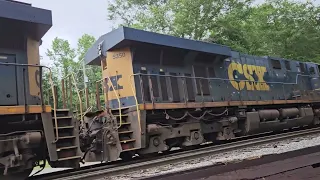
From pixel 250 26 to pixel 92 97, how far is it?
66.0ft

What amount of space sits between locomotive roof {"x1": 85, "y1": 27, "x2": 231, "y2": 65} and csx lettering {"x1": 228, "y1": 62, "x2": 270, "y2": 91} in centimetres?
124

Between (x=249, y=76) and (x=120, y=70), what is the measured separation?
5616 millimetres

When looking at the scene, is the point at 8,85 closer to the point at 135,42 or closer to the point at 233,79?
the point at 135,42

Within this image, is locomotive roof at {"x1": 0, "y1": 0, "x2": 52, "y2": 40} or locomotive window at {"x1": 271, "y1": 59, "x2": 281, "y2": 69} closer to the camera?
locomotive roof at {"x1": 0, "y1": 0, "x2": 52, "y2": 40}

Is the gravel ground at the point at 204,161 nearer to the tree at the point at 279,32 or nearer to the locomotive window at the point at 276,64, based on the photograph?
the locomotive window at the point at 276,64

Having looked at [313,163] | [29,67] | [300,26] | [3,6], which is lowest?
[313,163]

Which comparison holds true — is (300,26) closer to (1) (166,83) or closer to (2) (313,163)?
(1) (166,83)

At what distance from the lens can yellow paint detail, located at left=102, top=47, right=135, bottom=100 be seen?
8.50m

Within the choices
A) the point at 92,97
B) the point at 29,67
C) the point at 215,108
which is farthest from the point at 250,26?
the point at 29,67

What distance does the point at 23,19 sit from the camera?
5.74 meters

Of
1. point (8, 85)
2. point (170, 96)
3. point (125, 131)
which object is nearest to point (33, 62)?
point (8, 85)

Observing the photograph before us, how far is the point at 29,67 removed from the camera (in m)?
5.91

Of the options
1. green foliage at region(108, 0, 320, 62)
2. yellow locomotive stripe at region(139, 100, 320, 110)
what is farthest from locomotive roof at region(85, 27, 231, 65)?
green foliage at region(108, 0, 320, 62)

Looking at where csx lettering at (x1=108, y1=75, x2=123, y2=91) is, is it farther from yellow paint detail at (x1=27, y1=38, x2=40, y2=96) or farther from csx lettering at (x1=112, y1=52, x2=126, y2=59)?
yellow paint detail at (x1=27, y1=38, x2=40, y2=96)
